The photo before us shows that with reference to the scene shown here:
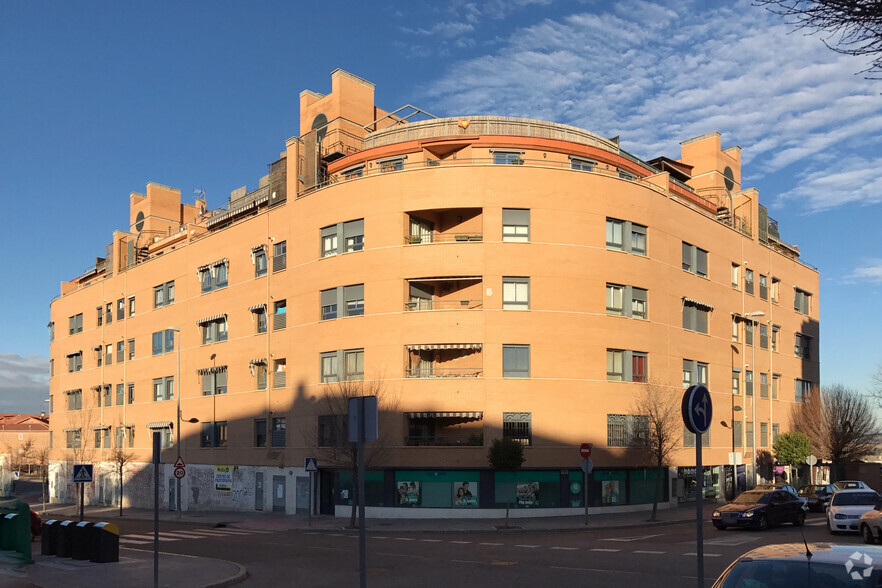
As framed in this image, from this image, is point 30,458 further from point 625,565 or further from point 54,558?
point 625,565

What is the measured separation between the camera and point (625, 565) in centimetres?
1888

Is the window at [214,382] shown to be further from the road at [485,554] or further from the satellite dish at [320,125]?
the road at [485,554]

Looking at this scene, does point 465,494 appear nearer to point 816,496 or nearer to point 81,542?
point 816,496

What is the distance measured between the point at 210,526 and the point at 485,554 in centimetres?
2127

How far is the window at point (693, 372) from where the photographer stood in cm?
4672

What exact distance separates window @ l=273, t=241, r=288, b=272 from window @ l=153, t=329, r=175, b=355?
46.8ft

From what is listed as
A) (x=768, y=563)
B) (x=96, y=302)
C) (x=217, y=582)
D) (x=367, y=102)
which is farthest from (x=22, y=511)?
(x=96, y=302)

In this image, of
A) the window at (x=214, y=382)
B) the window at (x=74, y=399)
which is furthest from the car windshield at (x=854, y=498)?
the window at (x=74, y=399)

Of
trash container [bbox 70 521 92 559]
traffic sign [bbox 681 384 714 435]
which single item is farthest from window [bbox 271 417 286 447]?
traffic sign [bbox 681 384 714 435]

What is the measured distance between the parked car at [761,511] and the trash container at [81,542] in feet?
67.3

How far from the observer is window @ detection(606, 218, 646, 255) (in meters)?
42.1

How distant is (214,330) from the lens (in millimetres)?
53219

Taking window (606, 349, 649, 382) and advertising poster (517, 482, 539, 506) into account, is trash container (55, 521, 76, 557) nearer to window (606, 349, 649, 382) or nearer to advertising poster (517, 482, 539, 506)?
advertising poster (517, 482, 539, 506)

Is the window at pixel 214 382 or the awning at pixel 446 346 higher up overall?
the awning at pixel 446 346
